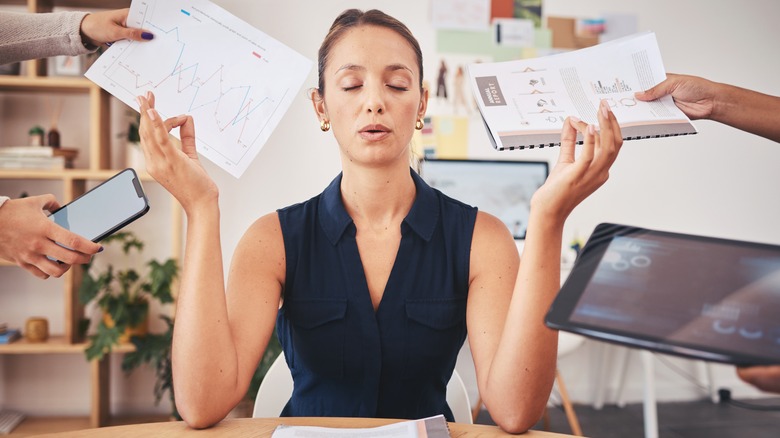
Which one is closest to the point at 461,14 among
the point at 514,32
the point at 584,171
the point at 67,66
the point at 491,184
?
the point at 514,32

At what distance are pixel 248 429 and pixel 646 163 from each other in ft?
10.4

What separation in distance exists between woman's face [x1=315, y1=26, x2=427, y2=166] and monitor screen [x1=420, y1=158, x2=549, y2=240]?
194 cm

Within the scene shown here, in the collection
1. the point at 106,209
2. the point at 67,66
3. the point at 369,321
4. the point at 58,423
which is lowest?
the point at 58,423

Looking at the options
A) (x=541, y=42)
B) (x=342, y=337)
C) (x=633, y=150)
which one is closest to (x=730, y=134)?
(x=633, y=150)

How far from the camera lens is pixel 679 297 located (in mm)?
554

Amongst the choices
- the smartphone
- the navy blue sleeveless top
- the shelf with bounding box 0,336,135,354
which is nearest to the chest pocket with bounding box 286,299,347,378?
the navy blue sleeveless top

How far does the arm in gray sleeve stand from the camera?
1.18 m

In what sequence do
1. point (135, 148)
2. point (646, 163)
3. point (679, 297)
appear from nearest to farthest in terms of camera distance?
point (679, 297), point (135, 148), point (646, 163)

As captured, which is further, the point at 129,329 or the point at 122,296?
the point at 129,329

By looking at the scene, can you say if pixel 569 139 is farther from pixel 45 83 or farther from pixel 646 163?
pixel 646 163

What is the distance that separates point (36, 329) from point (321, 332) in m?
2.27

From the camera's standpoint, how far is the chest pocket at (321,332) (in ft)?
3.70

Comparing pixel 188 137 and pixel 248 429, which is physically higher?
pixel 188 137

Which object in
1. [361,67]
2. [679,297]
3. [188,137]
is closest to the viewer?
[679,297]
